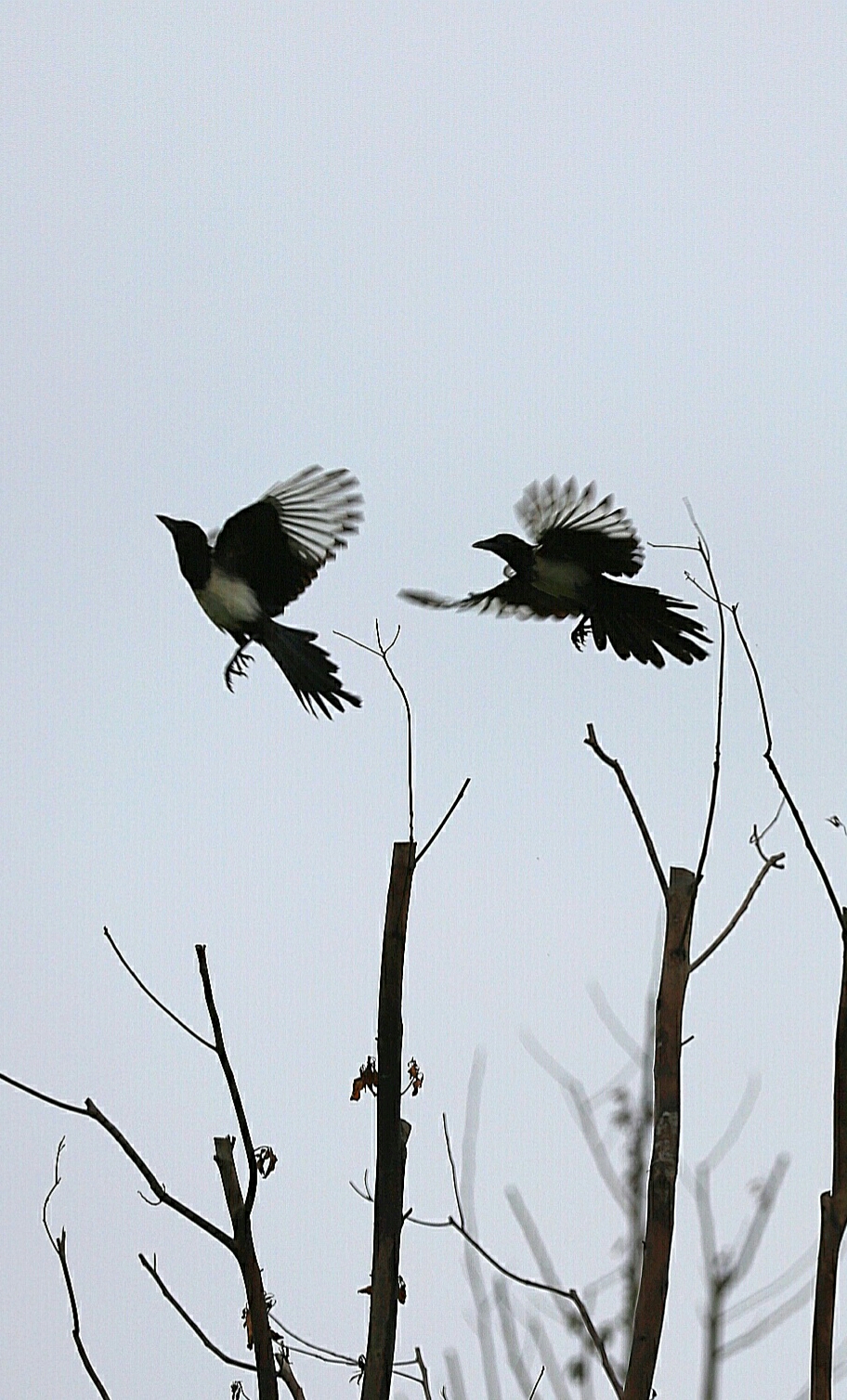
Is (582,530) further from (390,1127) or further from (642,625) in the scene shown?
(390,1127)

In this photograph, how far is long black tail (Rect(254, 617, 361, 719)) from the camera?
10.7 ft

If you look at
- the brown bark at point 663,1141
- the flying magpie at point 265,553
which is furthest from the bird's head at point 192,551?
the brown bark at point 663,1141

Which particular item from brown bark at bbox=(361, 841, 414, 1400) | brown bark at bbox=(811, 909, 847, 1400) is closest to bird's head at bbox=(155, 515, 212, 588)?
brown bark at bbox=(361, 841, 414, 1400)

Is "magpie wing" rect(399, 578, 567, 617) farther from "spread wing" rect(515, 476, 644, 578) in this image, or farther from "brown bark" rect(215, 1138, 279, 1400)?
"brown bark" rect(215, 1138, 279, 1400)

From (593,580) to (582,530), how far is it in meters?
0.12

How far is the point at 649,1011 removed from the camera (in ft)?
12.0

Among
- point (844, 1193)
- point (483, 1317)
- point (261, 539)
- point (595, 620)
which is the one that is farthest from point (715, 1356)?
point (261, 539)

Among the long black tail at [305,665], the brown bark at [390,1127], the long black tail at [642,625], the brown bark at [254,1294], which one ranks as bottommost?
the brown bark at [254,1294]

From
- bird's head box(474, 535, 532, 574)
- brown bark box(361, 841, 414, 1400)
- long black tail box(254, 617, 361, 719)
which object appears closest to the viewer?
brown bark box(361, 841, 414, 1400)

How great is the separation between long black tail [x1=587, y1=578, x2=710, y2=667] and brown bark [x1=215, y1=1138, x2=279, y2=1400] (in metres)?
2.03

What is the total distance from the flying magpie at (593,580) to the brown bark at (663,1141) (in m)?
1.71

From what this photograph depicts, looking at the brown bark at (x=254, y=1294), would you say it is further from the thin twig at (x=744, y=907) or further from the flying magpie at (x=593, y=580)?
the flying magpie at (x=593, y=580)

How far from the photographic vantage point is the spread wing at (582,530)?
12.4 ft

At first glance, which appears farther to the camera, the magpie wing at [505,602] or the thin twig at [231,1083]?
the magpie wing at [505,602]
